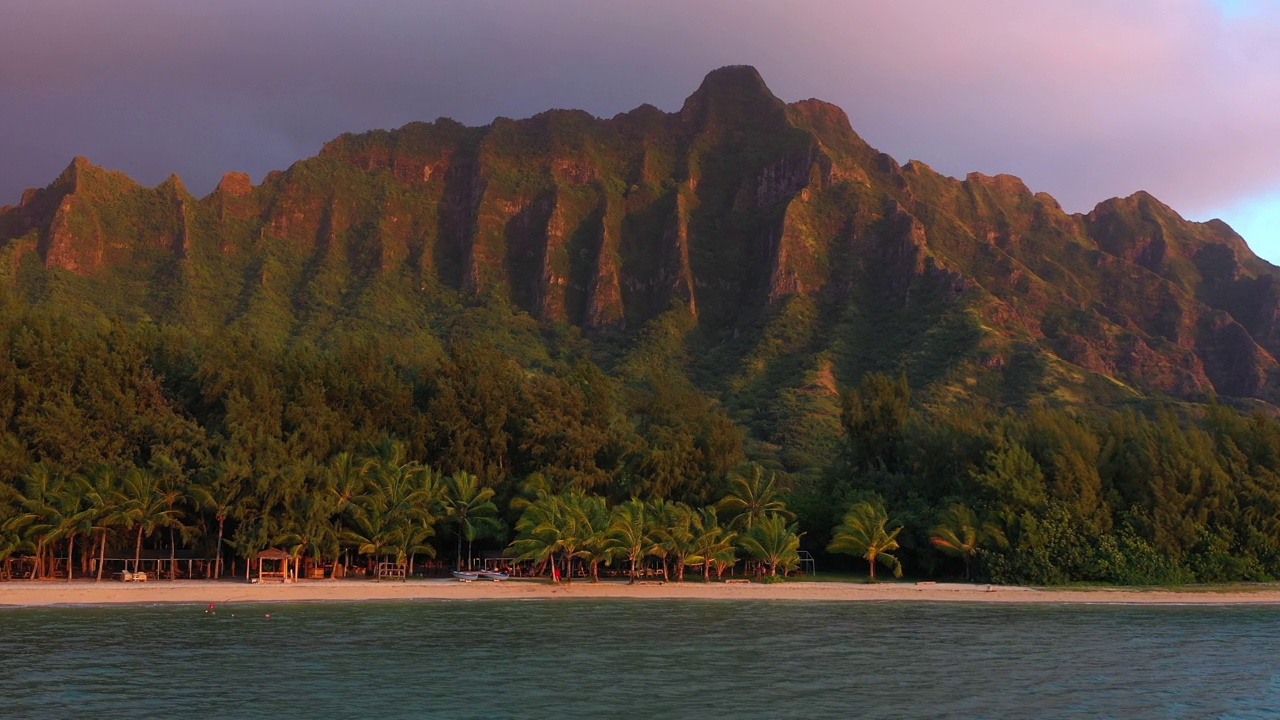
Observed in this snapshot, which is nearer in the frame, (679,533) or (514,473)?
(679,533)

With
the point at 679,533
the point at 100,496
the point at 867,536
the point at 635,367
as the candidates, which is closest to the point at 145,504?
the point at 100,496

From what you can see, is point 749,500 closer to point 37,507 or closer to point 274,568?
point 274,568

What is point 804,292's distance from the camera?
146m

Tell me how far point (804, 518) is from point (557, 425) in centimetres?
1362

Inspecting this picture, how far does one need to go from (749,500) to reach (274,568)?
22.6 meters

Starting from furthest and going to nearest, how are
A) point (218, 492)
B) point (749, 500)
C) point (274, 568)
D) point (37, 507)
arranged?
point (749, 500) → point (274, 568) → point (218, 492) → point (37, 507)

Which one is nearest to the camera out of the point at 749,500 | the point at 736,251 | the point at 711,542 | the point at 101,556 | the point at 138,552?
the point at 101,556

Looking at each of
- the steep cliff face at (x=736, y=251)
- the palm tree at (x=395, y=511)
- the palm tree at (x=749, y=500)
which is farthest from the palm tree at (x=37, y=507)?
the steep cliff face at (x=736, y=251)

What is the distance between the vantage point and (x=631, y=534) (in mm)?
45438

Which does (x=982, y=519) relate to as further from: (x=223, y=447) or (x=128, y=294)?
(x=128, y=294)

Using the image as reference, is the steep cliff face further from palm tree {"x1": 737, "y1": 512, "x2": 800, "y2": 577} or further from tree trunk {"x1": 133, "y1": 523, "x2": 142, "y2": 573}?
tree trunk {"x1": 133, "y1": 523, "x2": 142, "y2": 573}

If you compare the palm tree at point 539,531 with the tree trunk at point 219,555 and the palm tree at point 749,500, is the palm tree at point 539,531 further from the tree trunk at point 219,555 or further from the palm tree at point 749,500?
the tree trunk at point 219,555

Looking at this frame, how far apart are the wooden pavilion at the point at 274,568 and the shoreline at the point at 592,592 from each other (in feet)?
2.84

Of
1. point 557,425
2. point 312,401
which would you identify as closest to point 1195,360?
point 557,425
